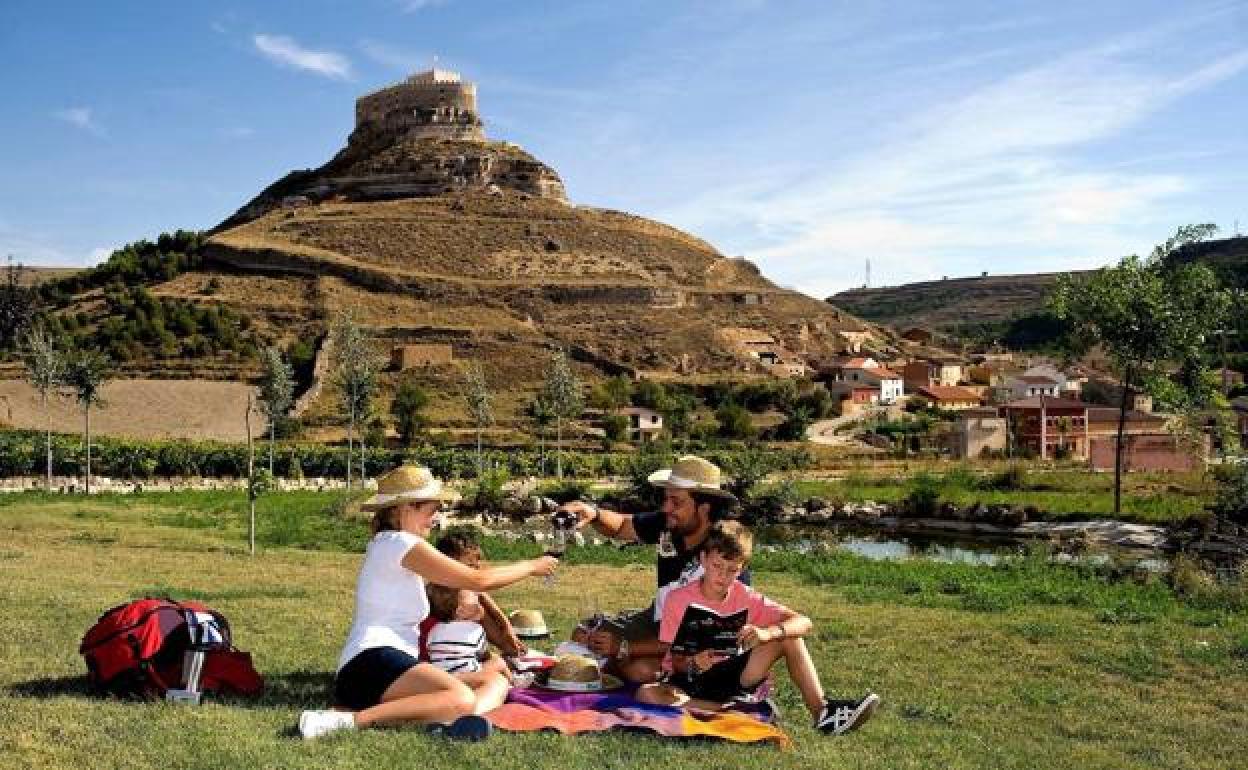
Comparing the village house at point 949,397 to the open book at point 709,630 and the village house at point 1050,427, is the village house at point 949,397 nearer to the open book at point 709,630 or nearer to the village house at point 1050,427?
the village house at point 1050,427

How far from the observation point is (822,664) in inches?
371

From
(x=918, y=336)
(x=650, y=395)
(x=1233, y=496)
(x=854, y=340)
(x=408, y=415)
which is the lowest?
(x=1233, y=496)

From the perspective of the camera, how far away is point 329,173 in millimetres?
112562

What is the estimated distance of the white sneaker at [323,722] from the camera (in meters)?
6.01

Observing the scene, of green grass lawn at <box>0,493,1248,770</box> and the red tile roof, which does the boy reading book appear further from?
the red tile roof

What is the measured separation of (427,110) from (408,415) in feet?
228

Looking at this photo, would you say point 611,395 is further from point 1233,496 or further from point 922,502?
point 1233,496

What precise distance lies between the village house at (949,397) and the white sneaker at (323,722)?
229 ft

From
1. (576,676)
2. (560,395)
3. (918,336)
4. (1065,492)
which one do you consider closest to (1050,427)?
(1065,492)

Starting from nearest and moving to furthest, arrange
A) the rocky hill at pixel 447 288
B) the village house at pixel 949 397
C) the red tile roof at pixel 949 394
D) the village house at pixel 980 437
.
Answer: the village house at pixel 980 437 → the rocky hill at pixel 447 288 → the village house at pixel 949 397 → the red tile roof at pixel 949 394

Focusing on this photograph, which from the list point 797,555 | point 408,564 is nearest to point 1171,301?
point 797,555

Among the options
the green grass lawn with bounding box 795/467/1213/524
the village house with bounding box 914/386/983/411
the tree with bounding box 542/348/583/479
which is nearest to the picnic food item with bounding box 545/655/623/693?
the green grass lawn with bounding box 795/467/1213/524

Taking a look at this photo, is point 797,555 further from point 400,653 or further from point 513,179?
point 513,179

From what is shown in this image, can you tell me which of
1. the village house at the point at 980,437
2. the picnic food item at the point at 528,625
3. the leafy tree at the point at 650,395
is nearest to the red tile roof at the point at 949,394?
the leafy tree at the point at 650,395
